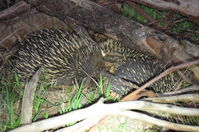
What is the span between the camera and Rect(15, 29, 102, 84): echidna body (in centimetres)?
280

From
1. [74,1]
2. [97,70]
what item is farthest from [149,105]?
[74,1]

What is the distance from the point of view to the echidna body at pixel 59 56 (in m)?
2.80

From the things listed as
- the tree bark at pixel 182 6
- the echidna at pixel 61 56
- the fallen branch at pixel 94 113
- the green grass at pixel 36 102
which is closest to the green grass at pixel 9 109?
the green grass at pixel 36 102

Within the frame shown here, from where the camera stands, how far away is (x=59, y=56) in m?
2.86

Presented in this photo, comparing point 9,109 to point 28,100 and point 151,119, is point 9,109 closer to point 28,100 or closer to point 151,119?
point 28,100

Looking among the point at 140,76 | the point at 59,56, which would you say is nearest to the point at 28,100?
the point at 59,56

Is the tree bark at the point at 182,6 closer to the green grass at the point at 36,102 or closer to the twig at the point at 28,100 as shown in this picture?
the green grass at the point at 36,102

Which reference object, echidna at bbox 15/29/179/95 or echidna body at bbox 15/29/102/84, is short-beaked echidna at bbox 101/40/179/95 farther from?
echidna body at bbox 15/29/102/84

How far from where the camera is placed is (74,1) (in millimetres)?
2506

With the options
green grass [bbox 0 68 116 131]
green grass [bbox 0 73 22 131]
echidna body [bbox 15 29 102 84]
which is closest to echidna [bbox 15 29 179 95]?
echidna body [bbox 15 29 102 84]

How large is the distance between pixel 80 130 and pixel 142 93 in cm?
66

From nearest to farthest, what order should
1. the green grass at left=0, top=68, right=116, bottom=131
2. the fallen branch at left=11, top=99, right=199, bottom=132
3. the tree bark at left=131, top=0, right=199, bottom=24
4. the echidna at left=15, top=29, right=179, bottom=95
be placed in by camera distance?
→ the fallen branch at left=11, top=99, right=199, bottom=132
the green grass at left=0, top=68, right=116, bottom=131
the tree bark at left=131, top=0, right=199, bottom=24
the echidna at left=15, top=29, right=179, bottom=95

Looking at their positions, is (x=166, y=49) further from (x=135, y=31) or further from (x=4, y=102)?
(x=4, y=102)

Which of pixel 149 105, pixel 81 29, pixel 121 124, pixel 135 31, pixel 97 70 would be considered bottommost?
pixel 121 124
